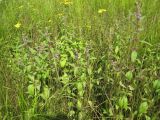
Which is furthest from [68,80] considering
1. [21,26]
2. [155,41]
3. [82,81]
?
[21,26]

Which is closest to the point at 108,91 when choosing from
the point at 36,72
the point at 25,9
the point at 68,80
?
the point at 68,80

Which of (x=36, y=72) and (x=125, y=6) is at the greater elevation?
(x=125, y=6)

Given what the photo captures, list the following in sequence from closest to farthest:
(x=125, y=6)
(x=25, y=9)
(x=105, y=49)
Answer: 1. (x=105, y=49)
2. (x=125, y=6)
3. (x=25, y=9)

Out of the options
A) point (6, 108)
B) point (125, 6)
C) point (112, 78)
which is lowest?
point (6, 108)

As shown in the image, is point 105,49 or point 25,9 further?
point 25,9

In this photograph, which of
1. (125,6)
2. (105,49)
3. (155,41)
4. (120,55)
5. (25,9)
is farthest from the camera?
(25,9)

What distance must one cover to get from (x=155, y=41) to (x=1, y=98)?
4.29ft

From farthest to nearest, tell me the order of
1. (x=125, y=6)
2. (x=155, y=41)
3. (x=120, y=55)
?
(x=125, y=6) < (x=155, y=41) < (x=120, y=55)

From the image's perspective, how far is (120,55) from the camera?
8.15 feet

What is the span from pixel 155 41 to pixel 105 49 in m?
0.46

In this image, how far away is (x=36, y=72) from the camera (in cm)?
242

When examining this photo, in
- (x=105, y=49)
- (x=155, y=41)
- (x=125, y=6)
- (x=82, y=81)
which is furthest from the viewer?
(x=125, y=6)

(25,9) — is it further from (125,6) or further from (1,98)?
(1,98)

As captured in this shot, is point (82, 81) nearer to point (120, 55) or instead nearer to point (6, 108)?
point (120, 55)
